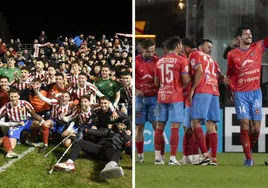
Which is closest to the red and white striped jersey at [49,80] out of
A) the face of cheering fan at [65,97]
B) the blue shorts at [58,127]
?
the face of cheering fan at [65,97]

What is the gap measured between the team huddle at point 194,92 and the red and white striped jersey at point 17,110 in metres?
1.11

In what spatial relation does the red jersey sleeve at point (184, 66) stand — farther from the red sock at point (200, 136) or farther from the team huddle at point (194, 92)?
the red sock at point (200, 136)

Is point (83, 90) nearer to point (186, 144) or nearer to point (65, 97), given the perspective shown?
point (65, 97)

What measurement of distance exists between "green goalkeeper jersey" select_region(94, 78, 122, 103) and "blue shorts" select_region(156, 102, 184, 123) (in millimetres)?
519

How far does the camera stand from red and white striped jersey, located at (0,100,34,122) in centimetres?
432

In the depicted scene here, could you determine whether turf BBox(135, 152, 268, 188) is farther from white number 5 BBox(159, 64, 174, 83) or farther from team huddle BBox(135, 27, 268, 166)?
white number 5 BBox(159, 64, 174, 83)

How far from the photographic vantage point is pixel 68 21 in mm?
4062

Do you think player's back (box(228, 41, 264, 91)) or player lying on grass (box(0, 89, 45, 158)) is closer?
player's back (box(228, 41, 264, 91))

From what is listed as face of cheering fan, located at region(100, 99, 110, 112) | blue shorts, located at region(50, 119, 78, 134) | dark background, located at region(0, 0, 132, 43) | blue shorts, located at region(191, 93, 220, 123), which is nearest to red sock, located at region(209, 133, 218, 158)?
blue shorts, located at region(191, 93, 220, 123)

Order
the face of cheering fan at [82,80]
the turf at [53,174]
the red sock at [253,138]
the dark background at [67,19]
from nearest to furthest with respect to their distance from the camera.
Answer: the red sock at [253,138] → the turf at [53,174] → the dark background at [67,19] → the face of cheering fan at [82,80]

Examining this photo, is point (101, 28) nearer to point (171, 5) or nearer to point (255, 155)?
point (171, 5)

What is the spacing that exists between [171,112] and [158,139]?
0.67ft

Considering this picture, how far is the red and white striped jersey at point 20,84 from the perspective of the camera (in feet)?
14.4

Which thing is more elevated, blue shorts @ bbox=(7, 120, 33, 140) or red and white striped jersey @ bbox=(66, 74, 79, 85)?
red and white striped jersey @ bbox=(66, 74, 79, 85)
